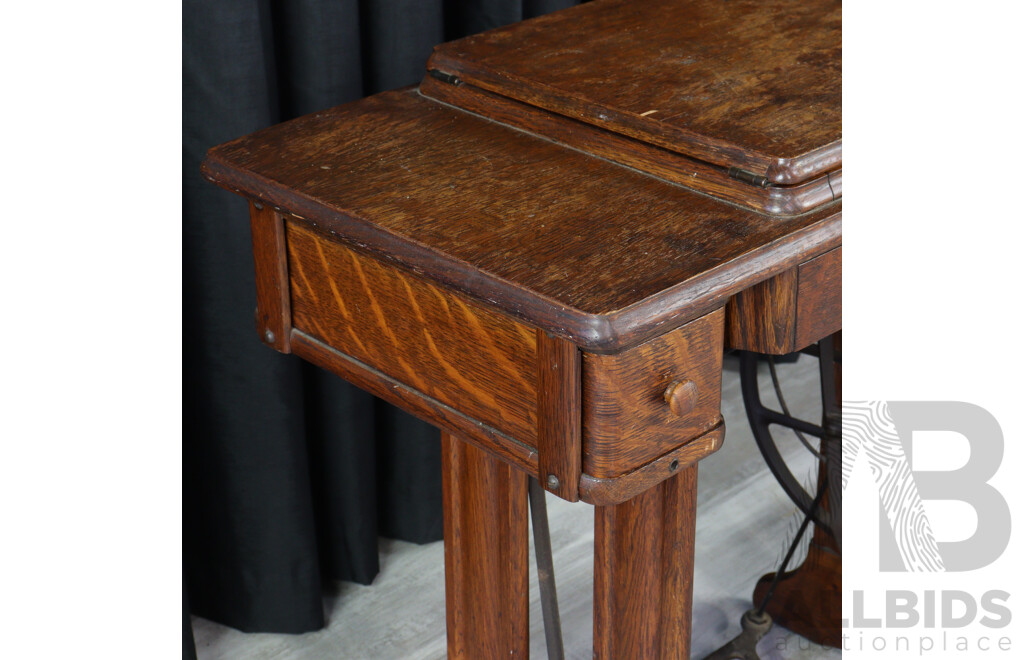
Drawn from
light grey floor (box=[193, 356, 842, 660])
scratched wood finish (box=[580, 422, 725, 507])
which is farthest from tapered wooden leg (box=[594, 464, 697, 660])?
light grey floor (box=[193, 356, 842, 660])

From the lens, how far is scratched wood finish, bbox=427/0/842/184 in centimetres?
99

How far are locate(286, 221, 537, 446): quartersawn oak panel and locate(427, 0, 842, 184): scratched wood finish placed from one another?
24 centimetres

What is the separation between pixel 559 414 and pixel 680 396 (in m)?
0.10

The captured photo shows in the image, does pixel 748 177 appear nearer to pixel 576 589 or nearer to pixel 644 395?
pixel 644 395

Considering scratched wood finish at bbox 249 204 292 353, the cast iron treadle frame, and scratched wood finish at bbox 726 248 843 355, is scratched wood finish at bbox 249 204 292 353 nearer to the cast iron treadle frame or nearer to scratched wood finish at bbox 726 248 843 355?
scratched wood finish at bbox 726 248 843 355

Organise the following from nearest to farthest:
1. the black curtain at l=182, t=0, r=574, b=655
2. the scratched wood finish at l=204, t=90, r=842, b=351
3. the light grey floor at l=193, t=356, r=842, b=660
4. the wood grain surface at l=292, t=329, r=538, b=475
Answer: the scratched wood finish at l=204, t=90, r=842, b=351 < the wood grain surface at l=292, t=329, r=538, b=475 < the black curtain at l=182, t=0, r=574, b=655 < the light grey floor at l=193, t=356, r=842, b=660

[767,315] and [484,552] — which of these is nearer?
[767,315]

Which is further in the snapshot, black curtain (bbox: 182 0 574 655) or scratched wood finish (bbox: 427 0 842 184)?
black curtain (bbox: 182 0 574 655)

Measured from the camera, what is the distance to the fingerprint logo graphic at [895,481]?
2.73ft

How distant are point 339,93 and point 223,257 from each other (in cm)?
27

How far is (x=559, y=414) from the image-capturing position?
0.85 metres

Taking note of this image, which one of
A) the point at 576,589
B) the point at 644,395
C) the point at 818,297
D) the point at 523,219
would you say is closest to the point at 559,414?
the point at 644,395

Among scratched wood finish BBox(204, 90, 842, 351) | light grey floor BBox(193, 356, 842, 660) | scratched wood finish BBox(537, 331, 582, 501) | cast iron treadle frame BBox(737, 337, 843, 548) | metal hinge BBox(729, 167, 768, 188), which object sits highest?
metal hinge BBox(729, 167, 768, 188)
